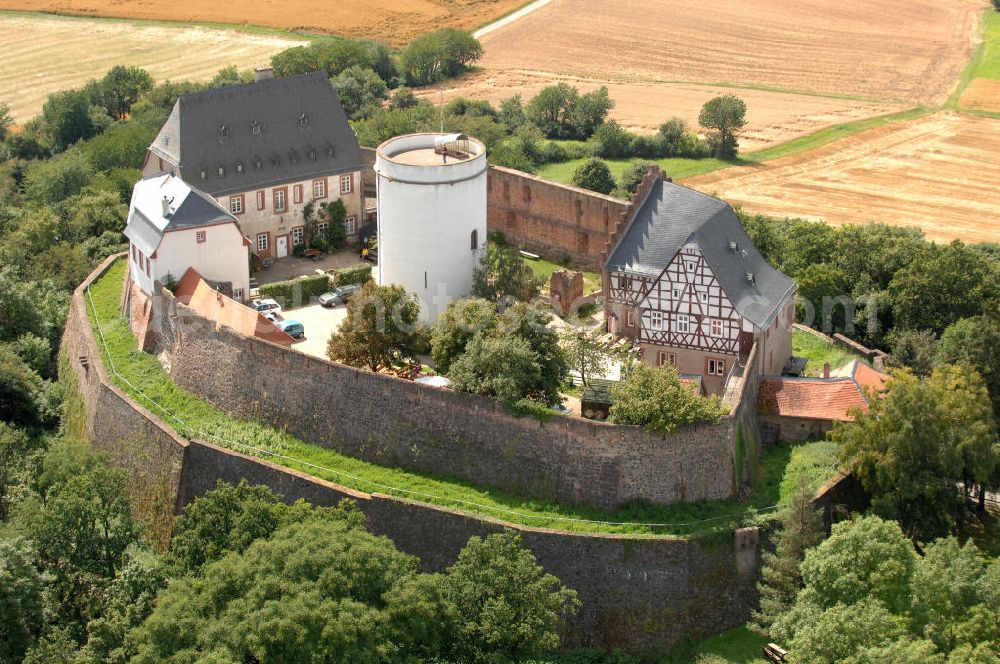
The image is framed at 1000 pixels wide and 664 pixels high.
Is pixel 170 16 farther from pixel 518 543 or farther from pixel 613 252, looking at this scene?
pixel 518 543

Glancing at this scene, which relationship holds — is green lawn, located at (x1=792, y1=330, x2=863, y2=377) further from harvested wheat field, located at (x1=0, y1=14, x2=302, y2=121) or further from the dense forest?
harvested wheat field, located at (x1=0, y1=14, x2=302, y2=121)

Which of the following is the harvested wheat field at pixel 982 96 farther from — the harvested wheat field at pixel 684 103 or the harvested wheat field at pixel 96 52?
the harvested wheat field at pixel 96 52

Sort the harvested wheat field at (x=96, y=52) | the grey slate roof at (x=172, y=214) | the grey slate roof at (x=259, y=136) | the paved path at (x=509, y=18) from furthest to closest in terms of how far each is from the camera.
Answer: the paved path at (x=509, y=18), the harvested wheat field at (x=96, y=52), the grey slate roof at (x=259, y=136), the grey slate roof at (x=172, y=214)

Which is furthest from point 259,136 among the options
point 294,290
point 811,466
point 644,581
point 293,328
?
point 644,581

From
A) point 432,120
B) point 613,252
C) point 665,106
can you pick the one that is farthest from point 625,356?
point 665,106

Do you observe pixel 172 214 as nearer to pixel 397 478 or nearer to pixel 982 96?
pixel 397 478

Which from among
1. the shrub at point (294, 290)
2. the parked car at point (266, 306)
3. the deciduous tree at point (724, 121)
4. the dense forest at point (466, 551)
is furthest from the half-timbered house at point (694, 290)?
the deciduous tree at point (724, 121)
